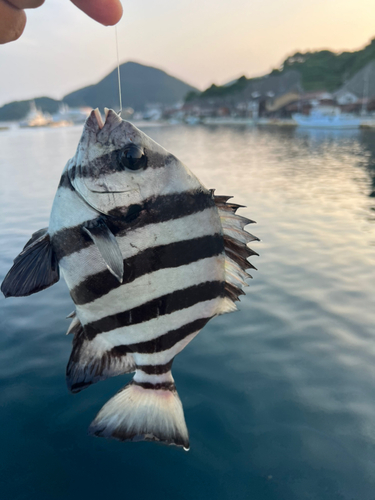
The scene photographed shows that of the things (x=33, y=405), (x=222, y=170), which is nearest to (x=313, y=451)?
(x=33, y=405)

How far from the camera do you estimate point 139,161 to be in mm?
1739

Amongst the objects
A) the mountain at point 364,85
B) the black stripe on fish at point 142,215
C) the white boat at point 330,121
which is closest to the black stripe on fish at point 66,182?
the black stripe on fish at point 142,215

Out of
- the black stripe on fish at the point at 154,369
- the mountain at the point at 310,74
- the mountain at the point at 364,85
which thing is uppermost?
the mountain at the point at 310,74

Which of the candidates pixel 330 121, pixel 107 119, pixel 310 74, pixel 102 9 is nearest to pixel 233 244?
pixel 107 119

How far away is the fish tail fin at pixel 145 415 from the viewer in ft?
6.67

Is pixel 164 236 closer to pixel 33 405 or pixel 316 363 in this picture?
pixel 33 405

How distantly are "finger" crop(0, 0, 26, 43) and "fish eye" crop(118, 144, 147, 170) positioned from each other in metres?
0.68

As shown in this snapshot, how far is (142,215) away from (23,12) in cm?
104

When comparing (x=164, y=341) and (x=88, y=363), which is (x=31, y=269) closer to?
(x=88, y=363)

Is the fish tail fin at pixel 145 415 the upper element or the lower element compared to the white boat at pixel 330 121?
lower

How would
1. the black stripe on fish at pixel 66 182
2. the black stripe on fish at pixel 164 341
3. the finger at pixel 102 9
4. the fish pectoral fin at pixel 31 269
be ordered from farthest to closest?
the black stripe on fish at pixel 164 341
the fish pectoral fin at pixel 31 269
the black stripe on fish at pixel 66 182
the finger at pixel 102 9

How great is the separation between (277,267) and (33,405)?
4844 mm

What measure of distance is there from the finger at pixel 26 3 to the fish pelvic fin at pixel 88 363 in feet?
5.12

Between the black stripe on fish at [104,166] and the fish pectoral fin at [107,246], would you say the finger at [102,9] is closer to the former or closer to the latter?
the black stripe on fish at [104,166]
